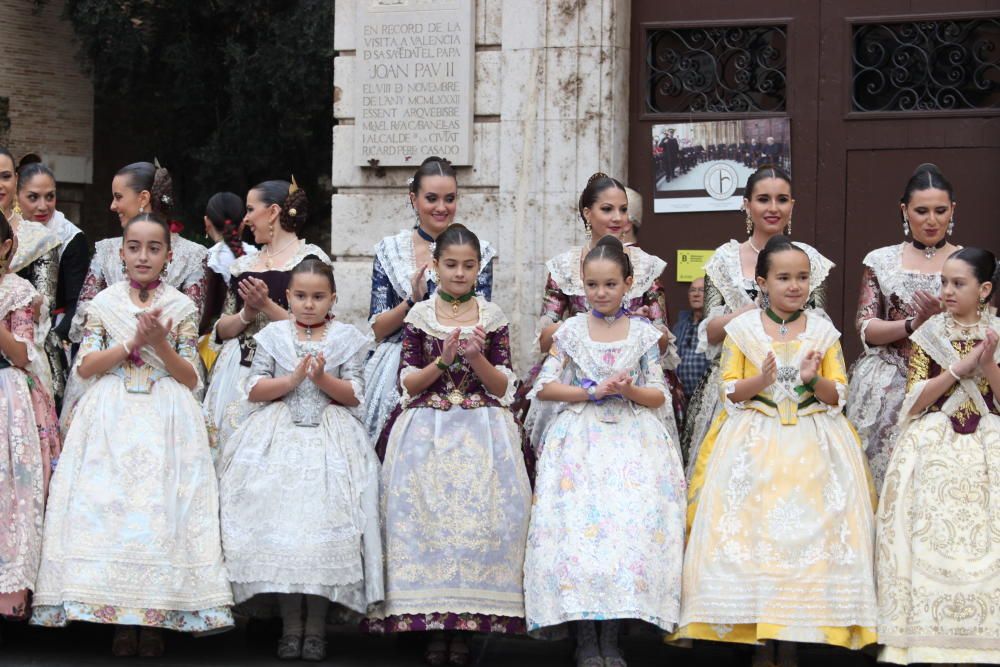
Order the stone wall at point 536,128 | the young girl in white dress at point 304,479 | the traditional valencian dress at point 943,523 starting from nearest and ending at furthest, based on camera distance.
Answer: the traditional valencian dress at point 943,523, the young girl in white dress at point 304,479, the stone wall at point 536,128

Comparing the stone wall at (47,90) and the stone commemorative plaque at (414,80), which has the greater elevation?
the stone wall at (47,90)

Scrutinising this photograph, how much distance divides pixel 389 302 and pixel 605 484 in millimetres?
1544

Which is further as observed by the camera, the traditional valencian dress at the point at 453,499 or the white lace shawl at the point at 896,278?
the white lace shawl at the point at 896,278

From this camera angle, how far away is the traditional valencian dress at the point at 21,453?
5.89 meters

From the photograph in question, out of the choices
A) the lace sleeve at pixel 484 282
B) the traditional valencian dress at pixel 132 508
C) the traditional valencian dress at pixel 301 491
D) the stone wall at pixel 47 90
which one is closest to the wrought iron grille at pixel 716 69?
the lace sleeve at pixel 484 282

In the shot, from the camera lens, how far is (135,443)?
19.8ft

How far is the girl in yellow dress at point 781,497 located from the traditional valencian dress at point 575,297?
0.51 metres

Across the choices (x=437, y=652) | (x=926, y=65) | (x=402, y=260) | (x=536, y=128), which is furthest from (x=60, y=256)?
(x=926, y=65)

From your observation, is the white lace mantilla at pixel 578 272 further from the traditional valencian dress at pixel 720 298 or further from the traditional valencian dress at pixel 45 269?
the traditional valencian dress at pixel 45 269

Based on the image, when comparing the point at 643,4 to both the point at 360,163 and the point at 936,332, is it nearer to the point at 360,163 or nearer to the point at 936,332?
the point at 360,163

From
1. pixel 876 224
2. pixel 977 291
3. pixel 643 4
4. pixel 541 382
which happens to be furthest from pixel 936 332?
pixel 643 4

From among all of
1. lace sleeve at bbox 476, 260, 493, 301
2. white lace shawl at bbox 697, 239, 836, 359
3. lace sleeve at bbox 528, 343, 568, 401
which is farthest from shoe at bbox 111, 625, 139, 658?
white lace shawl at bbox 697, 239, 836, 359

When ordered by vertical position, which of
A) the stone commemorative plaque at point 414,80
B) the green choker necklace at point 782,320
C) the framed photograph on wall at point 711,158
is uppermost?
the stone commemorative plaque at point 414,80

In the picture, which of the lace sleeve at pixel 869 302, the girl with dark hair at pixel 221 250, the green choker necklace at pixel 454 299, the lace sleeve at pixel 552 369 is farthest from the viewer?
the girl with dark hair at pixel 221 250
